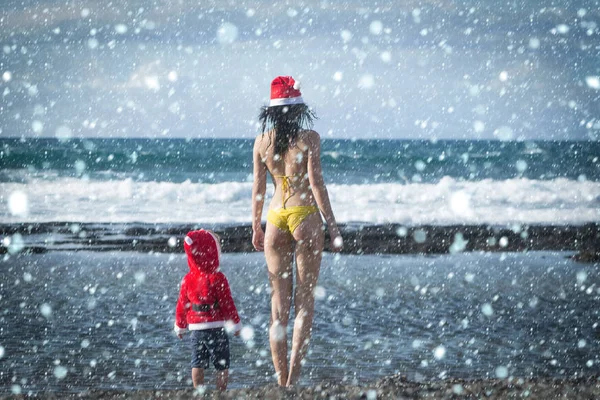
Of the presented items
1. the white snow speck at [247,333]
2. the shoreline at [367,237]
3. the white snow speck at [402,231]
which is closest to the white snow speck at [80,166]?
the shoreline at [367,237]

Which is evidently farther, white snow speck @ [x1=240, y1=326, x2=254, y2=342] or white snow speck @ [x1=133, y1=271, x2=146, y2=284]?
white snow speck @ [x1=133, y1=271, x2=146, y2=284]

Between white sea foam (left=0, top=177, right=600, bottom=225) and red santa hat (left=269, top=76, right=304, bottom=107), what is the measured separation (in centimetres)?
1089

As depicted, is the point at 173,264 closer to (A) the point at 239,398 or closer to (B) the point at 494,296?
(B) the point at 494,296

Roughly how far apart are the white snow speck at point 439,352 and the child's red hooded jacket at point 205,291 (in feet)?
7.17

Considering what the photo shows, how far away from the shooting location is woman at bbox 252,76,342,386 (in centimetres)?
424

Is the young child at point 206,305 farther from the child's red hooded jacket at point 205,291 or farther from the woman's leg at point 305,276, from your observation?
the woman's leg at point 305,276

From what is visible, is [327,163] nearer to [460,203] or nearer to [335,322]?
[460,203]

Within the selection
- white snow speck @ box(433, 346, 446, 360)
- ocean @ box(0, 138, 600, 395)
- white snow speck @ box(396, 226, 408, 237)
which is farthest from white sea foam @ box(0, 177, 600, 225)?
white snow speck @ box(433, 346, 446, 360)

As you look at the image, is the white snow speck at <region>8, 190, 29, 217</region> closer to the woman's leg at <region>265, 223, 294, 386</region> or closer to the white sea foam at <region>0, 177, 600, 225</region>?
the white sea foam at <region>0, 177, 600, 225</region>

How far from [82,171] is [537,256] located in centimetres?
2424

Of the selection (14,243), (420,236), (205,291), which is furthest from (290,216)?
(420,236)

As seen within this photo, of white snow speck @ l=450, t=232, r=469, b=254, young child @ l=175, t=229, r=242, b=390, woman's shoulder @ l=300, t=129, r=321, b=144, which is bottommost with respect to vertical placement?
white snow speck @ l=450, t=232, r=469, b=254

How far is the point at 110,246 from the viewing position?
11.5m

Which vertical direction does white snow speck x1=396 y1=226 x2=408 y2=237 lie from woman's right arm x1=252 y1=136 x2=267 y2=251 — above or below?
below
